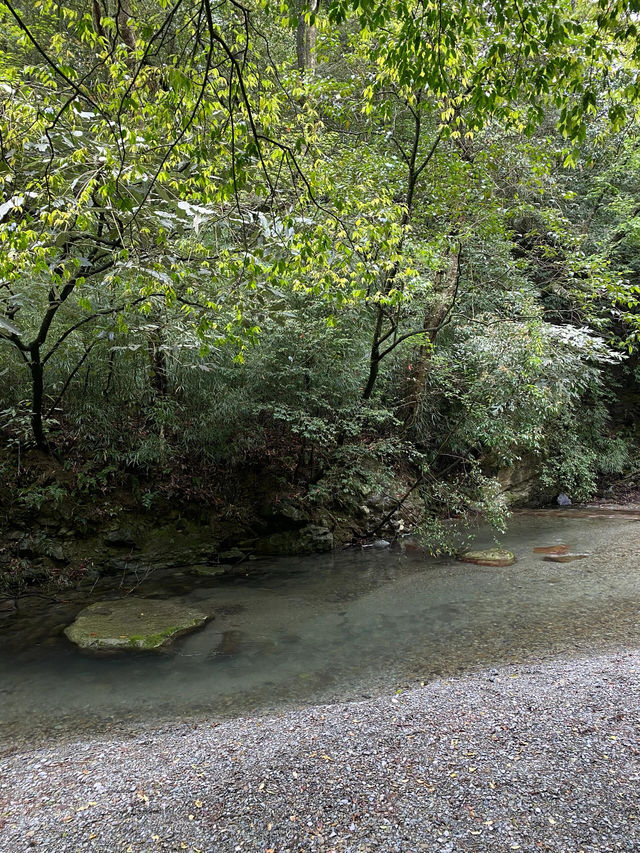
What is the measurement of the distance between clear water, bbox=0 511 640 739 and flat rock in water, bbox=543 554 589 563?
0.48ft

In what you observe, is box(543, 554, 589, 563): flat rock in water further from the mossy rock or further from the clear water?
the mossy rock

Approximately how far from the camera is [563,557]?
25.9ft

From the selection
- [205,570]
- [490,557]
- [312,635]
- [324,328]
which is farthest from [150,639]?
[490,557]

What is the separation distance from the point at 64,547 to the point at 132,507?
3.45ft

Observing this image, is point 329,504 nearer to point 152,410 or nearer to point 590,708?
point 152,410

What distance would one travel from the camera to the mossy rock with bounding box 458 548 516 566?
25.1 feet

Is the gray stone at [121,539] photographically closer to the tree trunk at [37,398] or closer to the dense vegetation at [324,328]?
the dense vegetation at [324,328]

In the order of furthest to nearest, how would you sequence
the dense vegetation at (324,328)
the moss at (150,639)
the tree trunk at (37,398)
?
the tree trunk at (37,398) < the dense vegetation at (324,328) < the moss at (150,639)

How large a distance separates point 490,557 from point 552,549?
4.46 ft

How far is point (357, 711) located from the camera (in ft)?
11.9

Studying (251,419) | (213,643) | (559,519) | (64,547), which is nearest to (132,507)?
Answer: (64,547)

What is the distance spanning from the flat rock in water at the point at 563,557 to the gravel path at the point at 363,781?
13.5ft

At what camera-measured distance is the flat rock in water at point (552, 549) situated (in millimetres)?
8227

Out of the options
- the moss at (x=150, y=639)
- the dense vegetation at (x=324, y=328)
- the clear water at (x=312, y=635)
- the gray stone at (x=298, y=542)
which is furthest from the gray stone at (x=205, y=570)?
the moss at (x=150, y=639)
